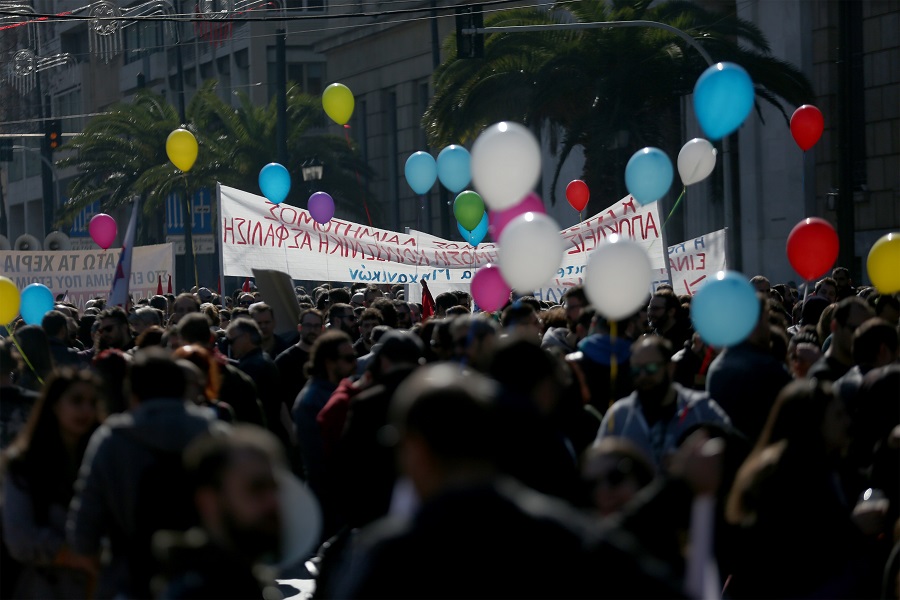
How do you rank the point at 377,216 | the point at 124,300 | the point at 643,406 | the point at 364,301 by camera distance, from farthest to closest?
the point at 377,216 < the point at 364,301 < the point at 124,300 < the point at 643,406

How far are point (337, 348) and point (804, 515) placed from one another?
335 cm

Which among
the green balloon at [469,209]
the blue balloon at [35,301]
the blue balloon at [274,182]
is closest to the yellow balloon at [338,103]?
the blue balloon at [274,182]

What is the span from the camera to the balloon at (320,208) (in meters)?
16.0

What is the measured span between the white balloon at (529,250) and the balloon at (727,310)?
26.4 inches

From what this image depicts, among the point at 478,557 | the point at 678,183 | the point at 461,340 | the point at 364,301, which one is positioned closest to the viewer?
the point at 478,557

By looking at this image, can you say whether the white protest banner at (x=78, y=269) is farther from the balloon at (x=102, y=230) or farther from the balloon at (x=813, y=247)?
the balloon at (x=813, y=247)

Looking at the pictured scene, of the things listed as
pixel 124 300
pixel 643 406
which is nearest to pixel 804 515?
pixel 643 406

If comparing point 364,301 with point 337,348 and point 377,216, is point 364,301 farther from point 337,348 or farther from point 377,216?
point 377,216

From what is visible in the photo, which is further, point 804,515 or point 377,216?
point 377,216

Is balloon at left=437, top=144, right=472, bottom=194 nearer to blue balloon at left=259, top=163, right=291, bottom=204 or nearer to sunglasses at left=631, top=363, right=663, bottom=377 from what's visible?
blue balloon at left=259, top=163, right=291, bottom=204

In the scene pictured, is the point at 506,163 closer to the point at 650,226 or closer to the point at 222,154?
the point at 650,226

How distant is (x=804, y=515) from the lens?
4434 millimetres

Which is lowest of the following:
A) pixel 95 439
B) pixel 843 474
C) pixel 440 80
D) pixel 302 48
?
pixel 843 474

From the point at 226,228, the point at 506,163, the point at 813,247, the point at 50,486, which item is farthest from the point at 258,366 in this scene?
the point at 226,228
